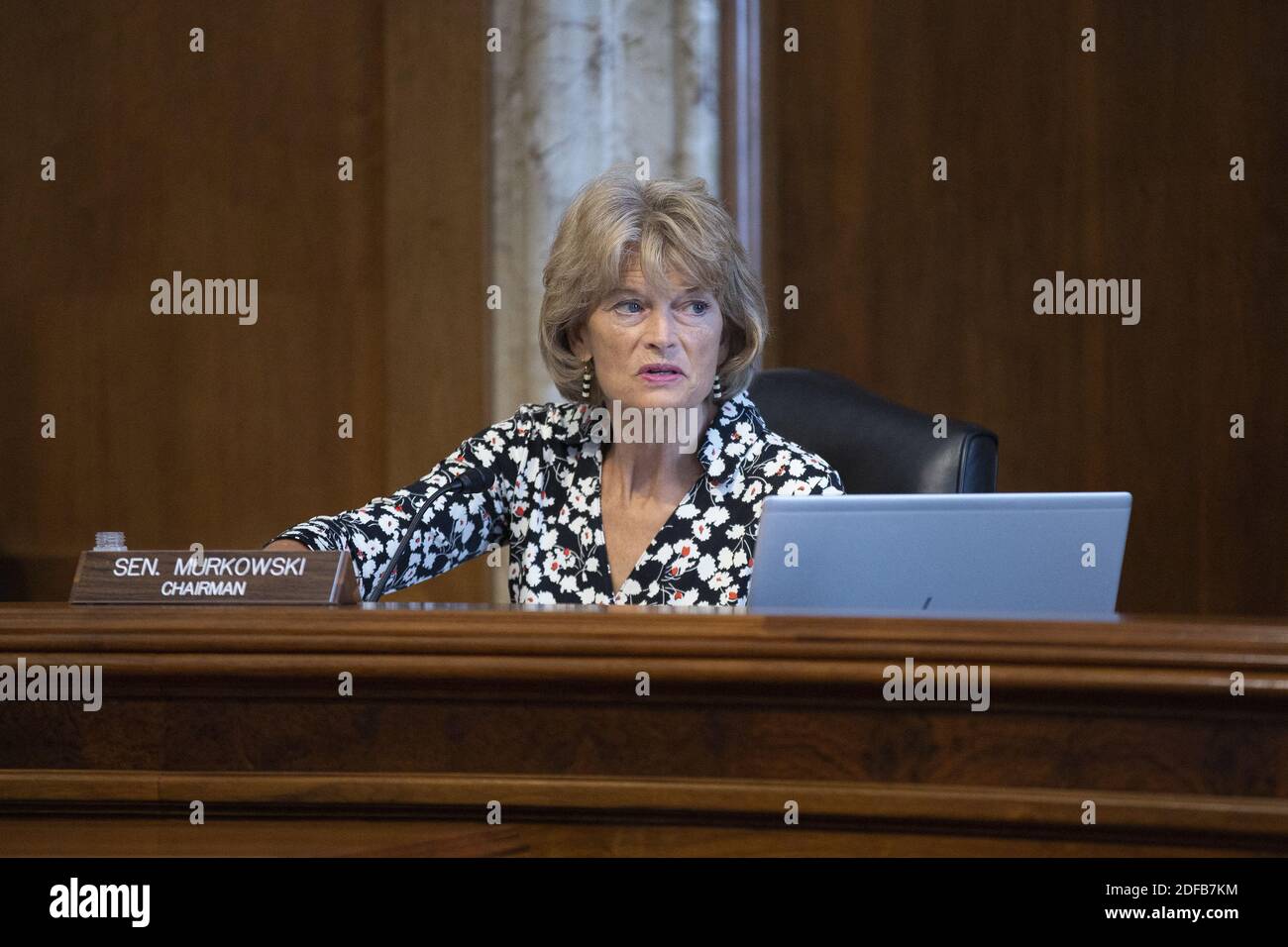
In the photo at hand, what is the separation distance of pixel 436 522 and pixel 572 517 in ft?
0.69

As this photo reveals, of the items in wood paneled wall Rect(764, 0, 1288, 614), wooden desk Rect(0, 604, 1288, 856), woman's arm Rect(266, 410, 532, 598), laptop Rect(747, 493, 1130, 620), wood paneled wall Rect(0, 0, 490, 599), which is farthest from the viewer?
wood paneled wall Rect(0, 0, 490, 599)

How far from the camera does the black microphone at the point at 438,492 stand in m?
2.12

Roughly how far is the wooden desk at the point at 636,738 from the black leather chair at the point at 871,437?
1047 millimetres

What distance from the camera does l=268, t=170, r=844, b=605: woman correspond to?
2.17m

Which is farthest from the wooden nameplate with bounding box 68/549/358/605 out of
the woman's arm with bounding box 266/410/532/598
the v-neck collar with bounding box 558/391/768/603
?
the v-neck collar with bounding box 558/391/768/603

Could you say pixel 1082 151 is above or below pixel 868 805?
above

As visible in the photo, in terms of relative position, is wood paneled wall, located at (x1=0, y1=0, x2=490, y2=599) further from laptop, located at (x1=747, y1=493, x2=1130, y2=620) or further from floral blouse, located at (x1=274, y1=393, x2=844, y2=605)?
laptop, located at (x1=747, y1=493, x2=1130, y2=620)

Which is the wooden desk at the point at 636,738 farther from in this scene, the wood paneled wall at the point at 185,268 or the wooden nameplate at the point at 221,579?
the wood paneled wall at the point at 185,268

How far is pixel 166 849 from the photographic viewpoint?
1.00 metres

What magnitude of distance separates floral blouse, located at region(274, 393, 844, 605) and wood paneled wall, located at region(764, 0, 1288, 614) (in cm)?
146

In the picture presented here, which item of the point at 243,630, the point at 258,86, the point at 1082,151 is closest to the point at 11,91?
the point at 258,86

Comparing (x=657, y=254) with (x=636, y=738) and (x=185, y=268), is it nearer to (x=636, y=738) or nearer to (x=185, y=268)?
(x=636, y=738)
